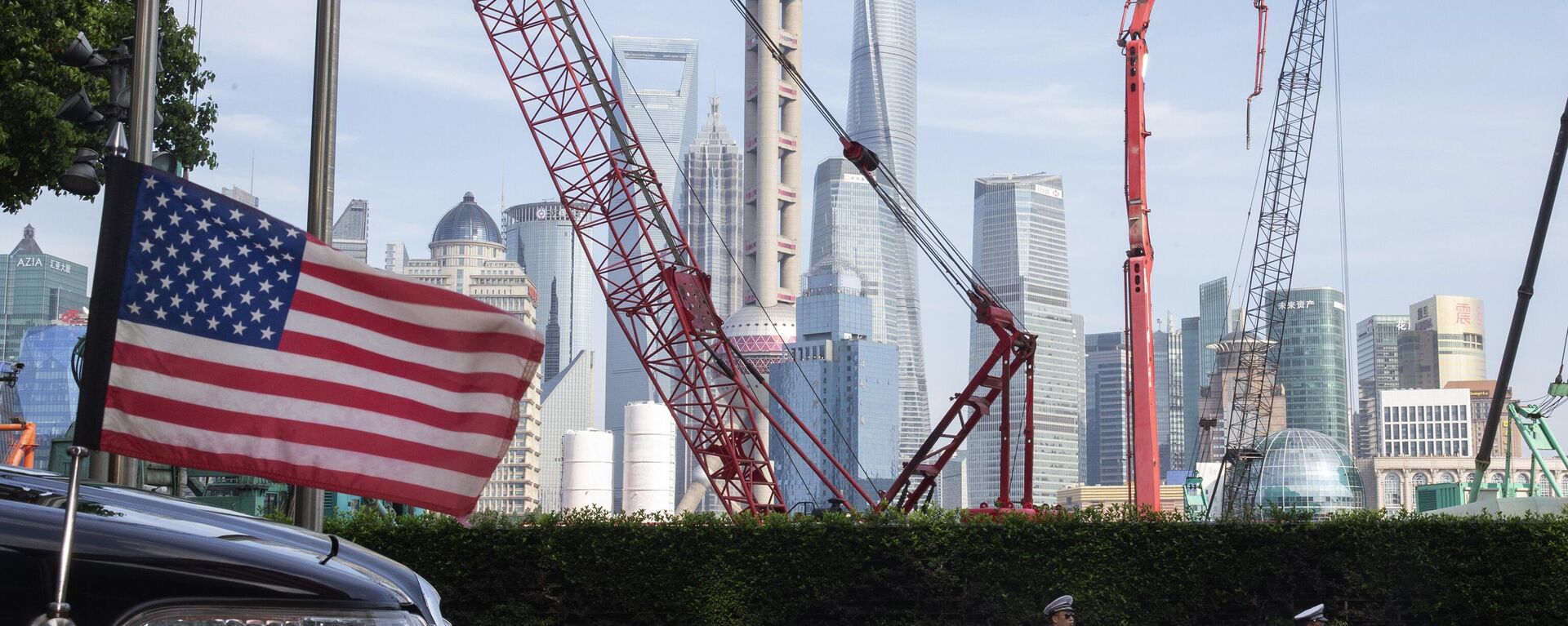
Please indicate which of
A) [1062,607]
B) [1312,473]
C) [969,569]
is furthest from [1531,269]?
[1312,473]

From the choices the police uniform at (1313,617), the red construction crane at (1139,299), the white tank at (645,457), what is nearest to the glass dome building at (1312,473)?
the white tank at (645,457)

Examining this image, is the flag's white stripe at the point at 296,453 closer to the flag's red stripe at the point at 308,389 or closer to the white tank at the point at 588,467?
the flag's red stripe at the point at 308,389

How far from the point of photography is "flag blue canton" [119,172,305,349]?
18.7 ft

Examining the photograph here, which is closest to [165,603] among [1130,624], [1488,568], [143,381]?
[143,381]

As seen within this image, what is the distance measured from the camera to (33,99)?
19.5 metres

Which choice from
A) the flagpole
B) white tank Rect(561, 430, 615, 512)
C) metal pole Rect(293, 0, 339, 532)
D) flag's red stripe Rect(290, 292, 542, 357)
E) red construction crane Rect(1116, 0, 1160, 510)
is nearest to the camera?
the flagpole

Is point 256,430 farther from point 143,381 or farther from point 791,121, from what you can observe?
point 791,121

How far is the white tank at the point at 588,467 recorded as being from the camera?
183 metres

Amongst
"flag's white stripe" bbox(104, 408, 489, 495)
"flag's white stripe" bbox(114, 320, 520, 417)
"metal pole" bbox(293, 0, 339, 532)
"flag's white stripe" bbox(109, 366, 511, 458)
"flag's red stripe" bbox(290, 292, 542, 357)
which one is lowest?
"flag's white stripe" bbox(104, 408, 489, 495)

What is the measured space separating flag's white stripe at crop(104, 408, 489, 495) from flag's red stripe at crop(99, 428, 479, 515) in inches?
0.8

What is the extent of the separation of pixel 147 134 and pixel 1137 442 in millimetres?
31427

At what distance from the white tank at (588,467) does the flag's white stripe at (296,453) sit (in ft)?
584

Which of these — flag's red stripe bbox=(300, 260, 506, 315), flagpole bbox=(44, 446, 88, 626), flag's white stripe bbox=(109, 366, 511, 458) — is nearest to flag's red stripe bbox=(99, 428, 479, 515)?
flag's white stripe bbox=(109, 366, 511, 458)

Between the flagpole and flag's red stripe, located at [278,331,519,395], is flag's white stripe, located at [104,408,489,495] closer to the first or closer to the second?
flag's red stripe, located at [278,331,519,395]
